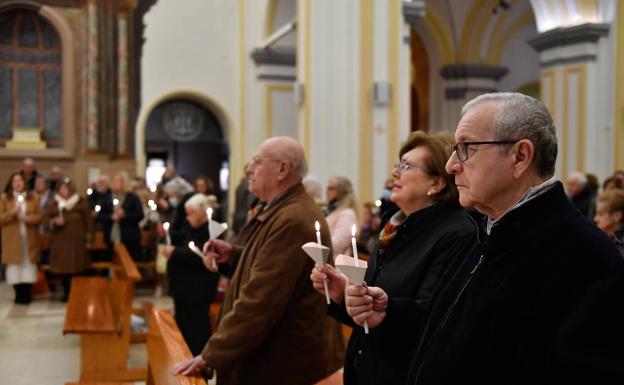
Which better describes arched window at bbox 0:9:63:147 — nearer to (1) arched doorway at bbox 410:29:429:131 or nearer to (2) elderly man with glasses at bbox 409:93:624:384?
(1) arched doorway at bbox 410:29:429:131

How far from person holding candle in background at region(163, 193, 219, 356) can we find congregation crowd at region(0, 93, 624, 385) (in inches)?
36.1

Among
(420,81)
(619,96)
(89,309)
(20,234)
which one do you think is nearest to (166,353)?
(89,309)

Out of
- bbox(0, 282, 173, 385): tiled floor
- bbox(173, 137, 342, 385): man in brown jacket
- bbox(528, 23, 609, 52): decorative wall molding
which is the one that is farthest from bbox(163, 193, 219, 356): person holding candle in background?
bbox(528, 23, 609, 52): decorative wall molding

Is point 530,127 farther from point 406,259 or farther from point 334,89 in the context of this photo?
point 334,89

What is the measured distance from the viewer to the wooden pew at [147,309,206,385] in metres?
2.98

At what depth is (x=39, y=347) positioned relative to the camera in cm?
696

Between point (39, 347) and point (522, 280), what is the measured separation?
20.4 ft

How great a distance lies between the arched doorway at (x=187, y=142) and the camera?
54.5ft

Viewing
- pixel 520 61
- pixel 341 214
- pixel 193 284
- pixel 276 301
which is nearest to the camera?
pixel 276 301

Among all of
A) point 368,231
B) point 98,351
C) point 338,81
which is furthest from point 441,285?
point 338,81

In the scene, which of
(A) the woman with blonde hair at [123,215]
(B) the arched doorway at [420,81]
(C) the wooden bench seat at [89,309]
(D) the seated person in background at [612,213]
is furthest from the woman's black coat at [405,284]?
(B) the arched doorway at [420,81]

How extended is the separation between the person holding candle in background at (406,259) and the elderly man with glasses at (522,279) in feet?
1.58

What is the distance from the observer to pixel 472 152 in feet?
6.03

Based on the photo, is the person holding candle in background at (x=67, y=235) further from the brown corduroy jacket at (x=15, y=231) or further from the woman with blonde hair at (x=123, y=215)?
the woman with blonde hair at (x=123, y=215)
